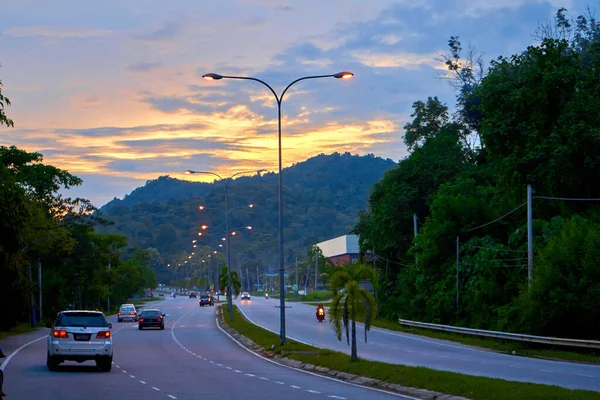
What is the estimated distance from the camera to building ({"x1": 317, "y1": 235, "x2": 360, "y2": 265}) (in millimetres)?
130625

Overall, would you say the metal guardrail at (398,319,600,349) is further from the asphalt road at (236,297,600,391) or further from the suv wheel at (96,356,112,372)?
the suv wheel at (96,356,112,372)

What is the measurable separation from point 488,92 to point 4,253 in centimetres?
2743

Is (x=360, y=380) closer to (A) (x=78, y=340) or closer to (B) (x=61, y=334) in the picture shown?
(A) (x=78, y=340)

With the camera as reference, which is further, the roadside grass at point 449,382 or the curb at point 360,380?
the curb at point 360,380

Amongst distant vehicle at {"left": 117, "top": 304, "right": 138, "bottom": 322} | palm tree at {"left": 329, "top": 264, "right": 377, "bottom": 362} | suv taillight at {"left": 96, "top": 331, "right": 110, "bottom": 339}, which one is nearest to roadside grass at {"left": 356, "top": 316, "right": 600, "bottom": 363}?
palm tree at {"left": 329, "top": 264, "right": 377, "bottom": 362}

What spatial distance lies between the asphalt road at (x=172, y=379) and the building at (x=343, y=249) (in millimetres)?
91405

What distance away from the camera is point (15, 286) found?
37344 millimetres

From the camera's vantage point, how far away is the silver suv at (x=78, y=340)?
2498 centimetres

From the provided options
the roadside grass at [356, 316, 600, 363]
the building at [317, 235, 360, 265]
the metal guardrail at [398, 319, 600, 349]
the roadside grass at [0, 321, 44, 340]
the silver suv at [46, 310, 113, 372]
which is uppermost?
the building at [317, 235, 360, 265]

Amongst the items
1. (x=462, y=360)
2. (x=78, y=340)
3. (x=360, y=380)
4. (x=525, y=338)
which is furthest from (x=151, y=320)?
(x=360, y=380)

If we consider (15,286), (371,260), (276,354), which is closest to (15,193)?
(15,286)

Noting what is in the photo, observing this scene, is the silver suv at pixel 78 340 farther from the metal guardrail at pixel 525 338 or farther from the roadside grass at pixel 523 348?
the metal guardrail at pixel 525 338

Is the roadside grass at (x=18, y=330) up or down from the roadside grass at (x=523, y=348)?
down

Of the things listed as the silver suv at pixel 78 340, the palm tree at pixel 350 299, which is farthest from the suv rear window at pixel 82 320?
the palm tree at pixel 350 299
